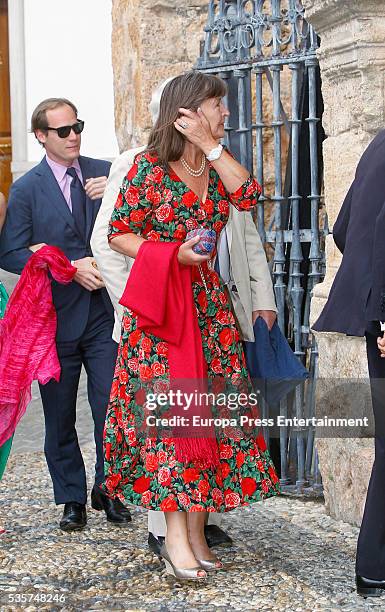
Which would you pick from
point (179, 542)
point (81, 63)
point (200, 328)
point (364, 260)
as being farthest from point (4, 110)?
point (364, 260)

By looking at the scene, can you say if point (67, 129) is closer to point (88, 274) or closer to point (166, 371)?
point (88, 274)

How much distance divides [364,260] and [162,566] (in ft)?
4.91

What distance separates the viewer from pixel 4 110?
44.0ft

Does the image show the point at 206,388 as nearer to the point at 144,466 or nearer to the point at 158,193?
the point at 144,466

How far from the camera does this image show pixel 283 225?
20.5ft

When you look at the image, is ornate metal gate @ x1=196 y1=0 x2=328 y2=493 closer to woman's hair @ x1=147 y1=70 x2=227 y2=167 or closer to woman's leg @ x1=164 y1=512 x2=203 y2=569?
woman's hair @ x1=147 y1=70 x2=227 y2=167

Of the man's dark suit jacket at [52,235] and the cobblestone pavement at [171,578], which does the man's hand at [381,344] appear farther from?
the man's dark suit jacket at [52,235]

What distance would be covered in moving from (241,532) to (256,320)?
0.95 metres

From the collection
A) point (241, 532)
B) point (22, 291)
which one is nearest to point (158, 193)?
point (22, 291)

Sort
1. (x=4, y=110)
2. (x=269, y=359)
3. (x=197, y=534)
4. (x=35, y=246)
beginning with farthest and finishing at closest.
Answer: (x=4, y=110) → (x=35, y=246) → (x=269, y=359) → (x=197, y=534)

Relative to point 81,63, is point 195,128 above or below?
below

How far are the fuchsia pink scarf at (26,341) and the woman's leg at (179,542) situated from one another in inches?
42.0

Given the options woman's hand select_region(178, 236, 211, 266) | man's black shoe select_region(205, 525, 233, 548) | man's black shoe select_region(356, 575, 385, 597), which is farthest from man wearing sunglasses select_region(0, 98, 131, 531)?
man's black shoe select_region(356, 575, 385, 597)

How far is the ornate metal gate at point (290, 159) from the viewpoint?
5980mm
